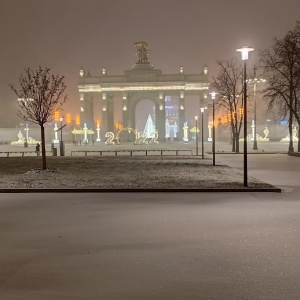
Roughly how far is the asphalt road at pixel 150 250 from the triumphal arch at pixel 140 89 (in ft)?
328

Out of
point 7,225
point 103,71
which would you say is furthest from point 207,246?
point 103,71

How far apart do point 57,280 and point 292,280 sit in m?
3.49

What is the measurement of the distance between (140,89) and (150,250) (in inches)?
4299

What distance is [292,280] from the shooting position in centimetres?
639

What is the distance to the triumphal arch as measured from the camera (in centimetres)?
11538

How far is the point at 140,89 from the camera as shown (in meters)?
116

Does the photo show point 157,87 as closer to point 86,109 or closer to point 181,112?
point 181,112

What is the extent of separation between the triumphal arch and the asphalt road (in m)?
100

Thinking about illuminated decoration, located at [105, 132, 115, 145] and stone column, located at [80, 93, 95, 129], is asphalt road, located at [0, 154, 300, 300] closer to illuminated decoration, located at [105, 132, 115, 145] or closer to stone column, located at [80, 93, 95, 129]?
illuminated decoration, located at [105, 132, 115, 145]

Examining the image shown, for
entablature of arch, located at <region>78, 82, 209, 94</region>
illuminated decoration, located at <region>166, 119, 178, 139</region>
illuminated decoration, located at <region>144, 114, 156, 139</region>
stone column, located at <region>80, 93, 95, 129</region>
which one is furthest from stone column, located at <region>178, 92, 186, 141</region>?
illuminated decoration, located at <region>144, 114, 156, 139</region>

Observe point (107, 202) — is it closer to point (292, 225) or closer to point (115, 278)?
point (292, 225)

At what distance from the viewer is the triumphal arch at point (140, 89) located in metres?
115

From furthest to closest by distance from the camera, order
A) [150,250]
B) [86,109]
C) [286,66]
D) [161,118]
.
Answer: [86,109]
[161,118]
[286,66]
[150,250]

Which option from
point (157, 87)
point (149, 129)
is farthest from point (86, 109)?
point (149, 129)
